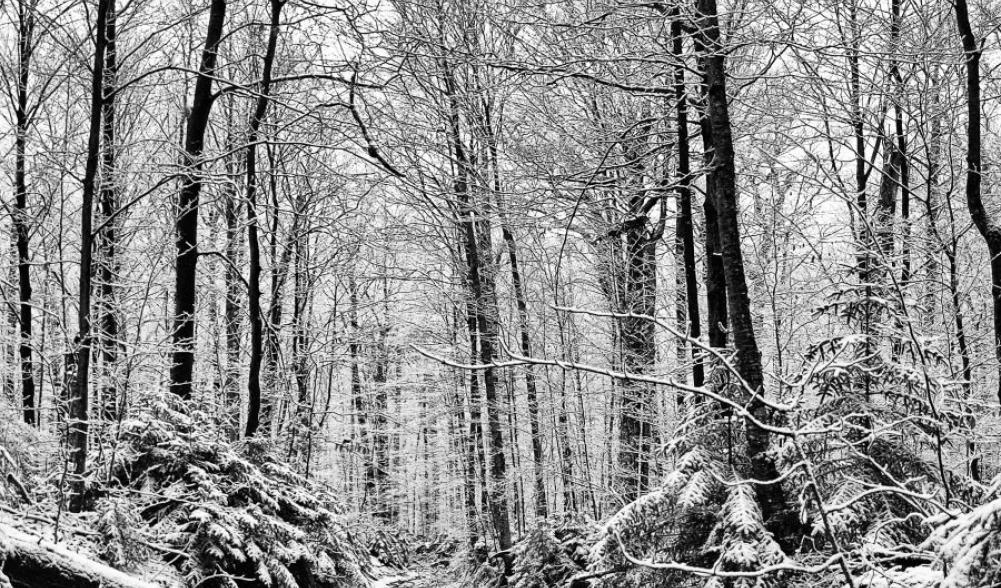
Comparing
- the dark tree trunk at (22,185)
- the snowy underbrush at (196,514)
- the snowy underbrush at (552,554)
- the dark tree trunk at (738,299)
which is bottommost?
the snowy underbrush at (552,554)

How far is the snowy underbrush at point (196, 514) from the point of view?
187 inches

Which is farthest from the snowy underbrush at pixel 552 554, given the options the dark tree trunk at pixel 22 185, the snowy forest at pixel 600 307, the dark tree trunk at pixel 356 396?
the dark tree trunk at pixel 22 185

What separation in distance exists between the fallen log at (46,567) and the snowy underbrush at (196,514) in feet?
1.99

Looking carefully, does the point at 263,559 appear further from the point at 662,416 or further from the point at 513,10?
the point at 662,416

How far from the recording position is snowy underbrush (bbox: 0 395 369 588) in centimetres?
475

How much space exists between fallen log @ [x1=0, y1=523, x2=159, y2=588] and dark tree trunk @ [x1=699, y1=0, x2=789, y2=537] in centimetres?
328

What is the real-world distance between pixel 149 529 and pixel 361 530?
7.56 metres

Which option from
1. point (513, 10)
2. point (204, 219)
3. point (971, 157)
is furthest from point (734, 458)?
point (204, 219)

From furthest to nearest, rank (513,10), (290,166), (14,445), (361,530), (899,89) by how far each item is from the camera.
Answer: (290,166) < (361,530) < (899,89) < (14,445) < (513,10)

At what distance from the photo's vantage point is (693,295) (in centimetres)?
544

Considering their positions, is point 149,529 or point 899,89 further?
point 899,89

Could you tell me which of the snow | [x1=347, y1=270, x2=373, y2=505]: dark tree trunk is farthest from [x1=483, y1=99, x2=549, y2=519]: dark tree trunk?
the snow

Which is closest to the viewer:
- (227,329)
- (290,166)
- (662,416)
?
(662,416)

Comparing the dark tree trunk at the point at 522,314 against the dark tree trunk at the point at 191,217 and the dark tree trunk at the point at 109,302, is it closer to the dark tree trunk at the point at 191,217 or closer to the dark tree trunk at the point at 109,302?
the dark tree trunk at the point at 191,217
